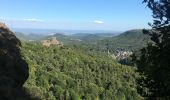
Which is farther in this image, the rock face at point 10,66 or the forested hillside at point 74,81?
the forested hillside at point 74,81

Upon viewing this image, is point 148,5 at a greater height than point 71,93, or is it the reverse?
point 148,5

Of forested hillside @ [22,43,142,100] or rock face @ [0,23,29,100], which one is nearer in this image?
rock face @ [0,23,29,100]

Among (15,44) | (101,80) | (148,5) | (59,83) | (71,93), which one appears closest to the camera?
(148,5)

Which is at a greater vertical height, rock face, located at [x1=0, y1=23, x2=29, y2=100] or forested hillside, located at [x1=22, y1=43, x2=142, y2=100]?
rock face, located at [x1=0, y1=23, x2=29, y2=100]

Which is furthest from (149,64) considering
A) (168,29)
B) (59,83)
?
(59,83)

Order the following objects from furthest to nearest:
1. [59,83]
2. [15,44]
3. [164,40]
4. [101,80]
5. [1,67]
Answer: [101,80]
[59,83]
[15,44]
[1,67]
[164,40]

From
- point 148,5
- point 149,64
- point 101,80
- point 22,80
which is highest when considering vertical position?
point 148,5

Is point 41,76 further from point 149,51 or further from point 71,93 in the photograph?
point 149,51

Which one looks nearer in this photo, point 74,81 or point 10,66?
point 10,66

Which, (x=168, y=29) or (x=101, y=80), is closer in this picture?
(x=168, y=29)

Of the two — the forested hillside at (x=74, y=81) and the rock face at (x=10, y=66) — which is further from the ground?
the rock face at (x=10, y=66)

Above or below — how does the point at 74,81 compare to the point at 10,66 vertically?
below
